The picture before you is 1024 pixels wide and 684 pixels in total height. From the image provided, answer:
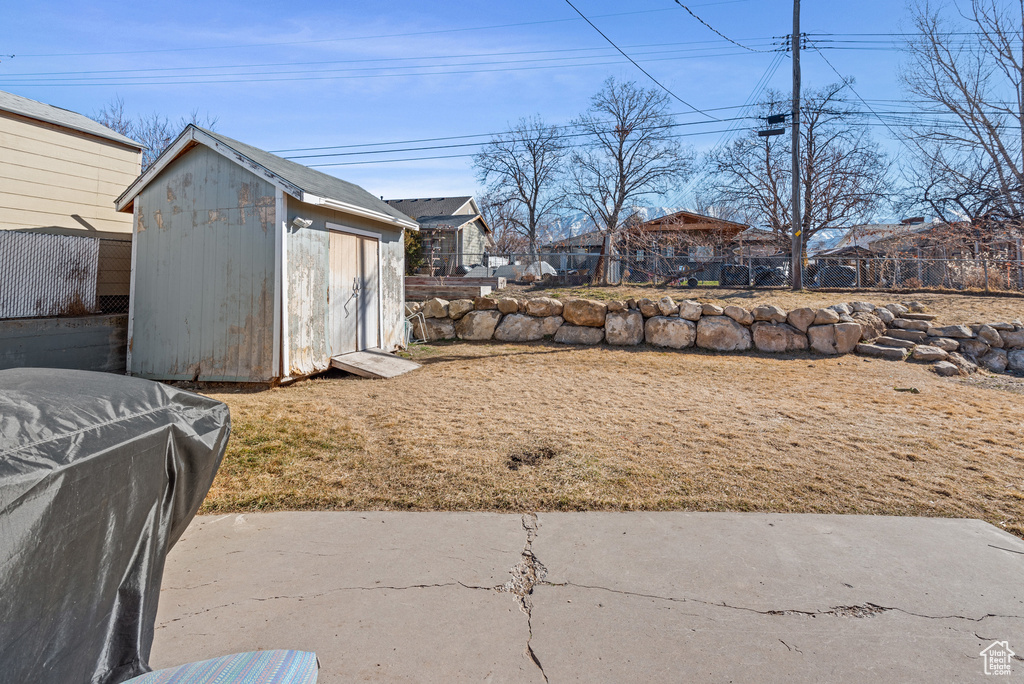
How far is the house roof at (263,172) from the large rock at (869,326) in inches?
356

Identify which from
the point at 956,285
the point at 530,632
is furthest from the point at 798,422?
the point at 956,285

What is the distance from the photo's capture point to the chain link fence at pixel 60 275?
7.39 metres

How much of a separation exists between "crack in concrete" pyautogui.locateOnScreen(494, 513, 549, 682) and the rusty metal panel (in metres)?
8.31

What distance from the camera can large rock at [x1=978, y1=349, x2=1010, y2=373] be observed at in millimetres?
9469

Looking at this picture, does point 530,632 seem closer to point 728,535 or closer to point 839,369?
point 728,535

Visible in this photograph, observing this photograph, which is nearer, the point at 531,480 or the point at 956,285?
the point at 531,480

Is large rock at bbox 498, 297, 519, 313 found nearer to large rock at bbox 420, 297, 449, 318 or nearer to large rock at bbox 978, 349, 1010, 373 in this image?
large rock at bbox 420, 297, 449, 318

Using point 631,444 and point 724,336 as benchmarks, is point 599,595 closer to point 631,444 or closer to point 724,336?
point 631,444

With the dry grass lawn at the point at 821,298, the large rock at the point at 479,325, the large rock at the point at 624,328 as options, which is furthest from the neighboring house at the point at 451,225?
the large rock at the point at 624,328

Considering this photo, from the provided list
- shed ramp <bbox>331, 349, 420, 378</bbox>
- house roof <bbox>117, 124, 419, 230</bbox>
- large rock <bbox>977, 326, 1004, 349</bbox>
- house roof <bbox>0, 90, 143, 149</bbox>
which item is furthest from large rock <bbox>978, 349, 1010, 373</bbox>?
house roof <bbox>0, 90, 143, 149</bbox>

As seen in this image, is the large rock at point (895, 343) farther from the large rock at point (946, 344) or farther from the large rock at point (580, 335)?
the large rock at point (580, 335)

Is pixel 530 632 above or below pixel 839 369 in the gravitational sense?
below

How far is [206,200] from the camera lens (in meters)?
7.65

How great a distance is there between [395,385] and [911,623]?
6.11 metres
